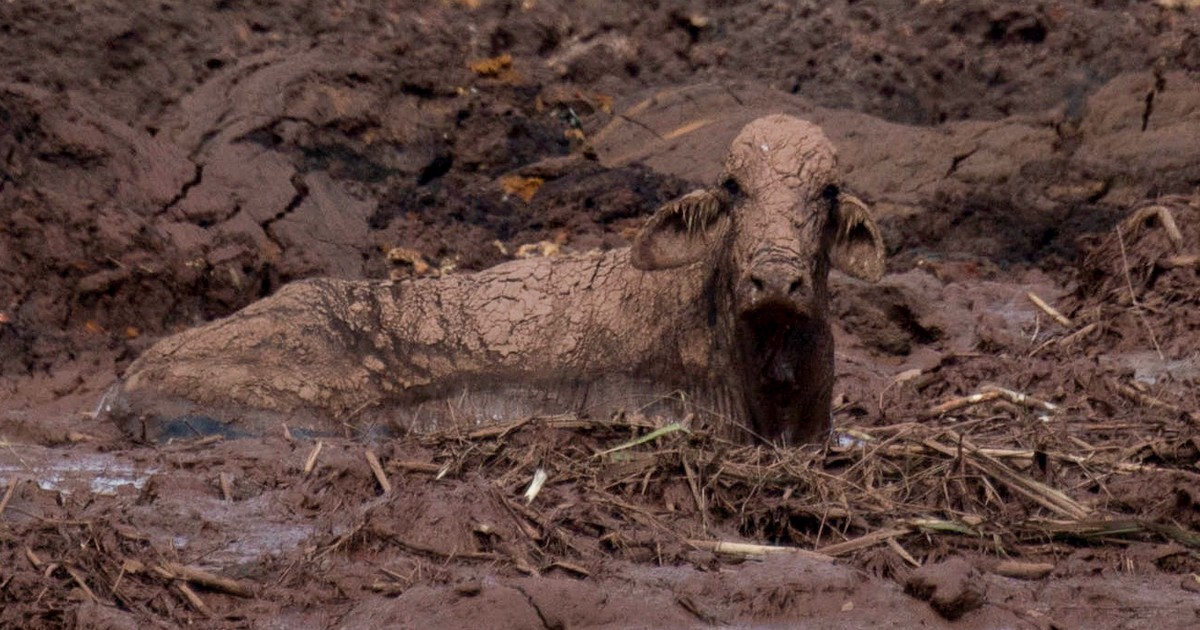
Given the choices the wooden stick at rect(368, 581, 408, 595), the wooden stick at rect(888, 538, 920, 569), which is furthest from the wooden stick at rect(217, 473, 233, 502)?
the wooden stick at rect(888, 538, 920, 569)

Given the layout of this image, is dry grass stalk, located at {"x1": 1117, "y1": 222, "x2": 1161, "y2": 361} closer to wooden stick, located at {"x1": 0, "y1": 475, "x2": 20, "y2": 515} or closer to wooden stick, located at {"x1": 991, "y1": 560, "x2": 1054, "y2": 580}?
wooden stick, located at {"x1": 991, "y1": 560, "x2": 1054, "y2": 580}

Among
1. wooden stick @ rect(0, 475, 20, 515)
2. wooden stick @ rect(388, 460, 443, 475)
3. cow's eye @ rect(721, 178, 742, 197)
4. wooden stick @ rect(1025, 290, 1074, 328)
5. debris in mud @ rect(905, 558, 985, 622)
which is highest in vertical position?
cow's eye @ rect(721, 178, 742, 197)

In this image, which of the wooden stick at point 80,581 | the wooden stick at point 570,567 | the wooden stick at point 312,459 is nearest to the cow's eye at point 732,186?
the wooden stick at point 312,459

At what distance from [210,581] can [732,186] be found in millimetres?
3538

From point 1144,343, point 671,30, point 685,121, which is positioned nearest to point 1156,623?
point 1144,343

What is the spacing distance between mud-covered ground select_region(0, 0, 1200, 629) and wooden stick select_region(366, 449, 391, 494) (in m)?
0.06

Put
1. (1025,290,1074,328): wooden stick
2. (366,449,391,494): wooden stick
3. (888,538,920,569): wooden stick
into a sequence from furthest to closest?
1. (1025,290,1074,328): wooden stick
2. (366,449,391,494): wooden stick
3. (888,538,920,569): wooden stick

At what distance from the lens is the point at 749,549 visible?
6.12 m

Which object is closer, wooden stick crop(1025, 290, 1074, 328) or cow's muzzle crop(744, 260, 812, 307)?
cow's muzzle crop(744, 260, 812, 307)

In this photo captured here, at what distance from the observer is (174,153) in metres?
14.1

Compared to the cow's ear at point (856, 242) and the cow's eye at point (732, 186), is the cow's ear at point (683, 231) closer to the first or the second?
the cow's eye at point (732, 186)

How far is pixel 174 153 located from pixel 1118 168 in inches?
279

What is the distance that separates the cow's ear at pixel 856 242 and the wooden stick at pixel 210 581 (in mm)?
3663

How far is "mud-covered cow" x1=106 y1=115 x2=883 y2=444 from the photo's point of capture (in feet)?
27.8
